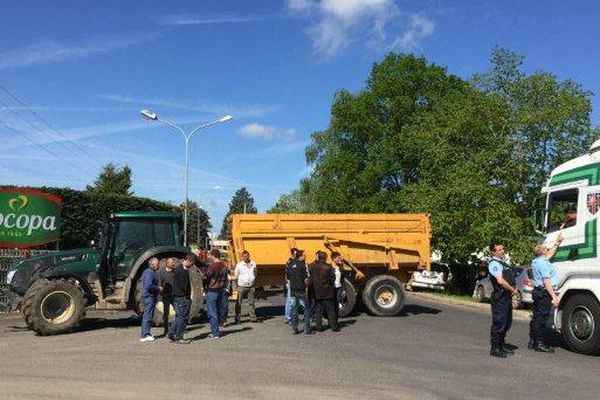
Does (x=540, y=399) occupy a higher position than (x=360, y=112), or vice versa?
(x=360, y=112)

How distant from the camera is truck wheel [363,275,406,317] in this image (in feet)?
Answer: 56.1

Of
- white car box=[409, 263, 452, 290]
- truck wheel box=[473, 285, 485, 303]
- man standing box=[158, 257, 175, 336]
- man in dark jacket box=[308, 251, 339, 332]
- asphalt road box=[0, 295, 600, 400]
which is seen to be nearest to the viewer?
asphalt road box=[0, 295, 600, 400]

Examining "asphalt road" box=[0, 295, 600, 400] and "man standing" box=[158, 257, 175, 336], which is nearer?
"asphalt road" box=[0, 295, 600, 400]

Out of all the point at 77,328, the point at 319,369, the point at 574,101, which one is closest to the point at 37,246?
the point at 77,328

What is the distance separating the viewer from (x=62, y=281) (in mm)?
13578

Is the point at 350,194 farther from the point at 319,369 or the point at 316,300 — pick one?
the point at 319,369

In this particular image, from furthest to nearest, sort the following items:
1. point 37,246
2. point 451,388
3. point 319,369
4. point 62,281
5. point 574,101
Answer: point 574,101 < point 37,246 < point 62,281 < point 319,369 < point 451,388

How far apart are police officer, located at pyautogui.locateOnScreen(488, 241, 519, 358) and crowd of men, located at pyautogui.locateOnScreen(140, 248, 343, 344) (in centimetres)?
397

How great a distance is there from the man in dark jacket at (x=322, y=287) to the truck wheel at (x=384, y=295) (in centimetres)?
311

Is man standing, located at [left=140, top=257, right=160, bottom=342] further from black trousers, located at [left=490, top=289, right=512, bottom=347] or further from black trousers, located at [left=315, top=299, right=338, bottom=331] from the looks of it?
black trousers, located at [left=490, top=289, right=512, bottom=347]

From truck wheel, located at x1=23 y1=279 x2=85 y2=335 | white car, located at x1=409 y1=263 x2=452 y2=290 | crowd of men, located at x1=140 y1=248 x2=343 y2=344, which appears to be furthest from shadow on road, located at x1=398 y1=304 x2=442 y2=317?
white car, located at x1=409 y1=263 x2=452 y2=290

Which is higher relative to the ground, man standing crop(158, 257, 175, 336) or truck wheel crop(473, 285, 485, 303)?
man standing crop(158, 257, 175, 336)

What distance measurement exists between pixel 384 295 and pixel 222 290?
210 inches

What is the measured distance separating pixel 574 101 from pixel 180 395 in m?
29.3
